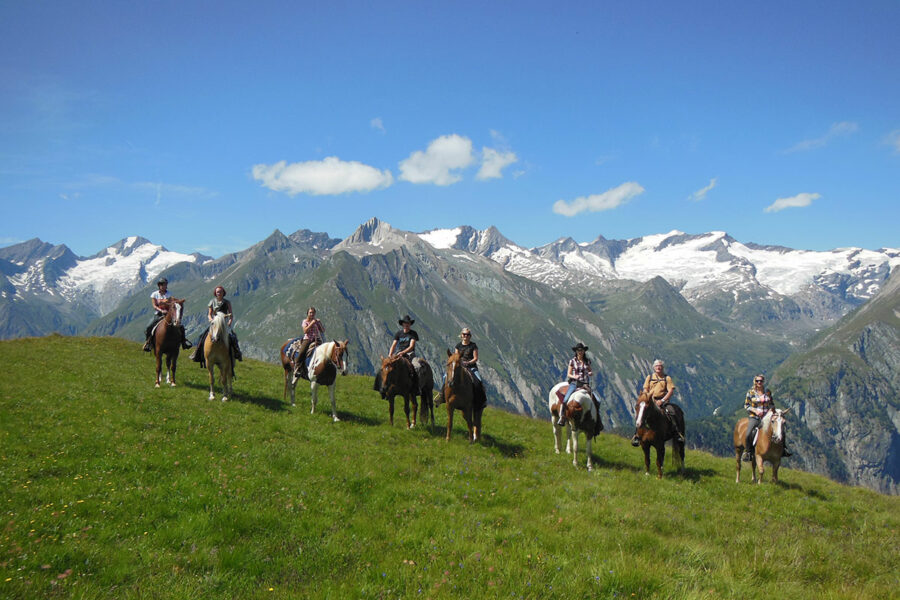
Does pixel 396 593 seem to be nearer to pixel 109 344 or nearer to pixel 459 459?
pixel 459 459

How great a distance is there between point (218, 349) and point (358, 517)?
13.6m

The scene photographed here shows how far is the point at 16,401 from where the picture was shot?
16.8m

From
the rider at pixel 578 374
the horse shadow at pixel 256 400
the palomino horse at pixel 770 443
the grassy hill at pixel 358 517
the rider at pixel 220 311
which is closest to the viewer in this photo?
the grassy hill at pixel 358 517

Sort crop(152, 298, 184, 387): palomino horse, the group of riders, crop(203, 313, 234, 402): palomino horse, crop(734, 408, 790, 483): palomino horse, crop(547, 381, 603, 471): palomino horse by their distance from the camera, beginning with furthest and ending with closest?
1. crop(152, 298, 184, 387): palomino horse
2. crop(203, 313, 234, 402): palomino horse
3. crop(734, 408, 790, 483): palomino horse
4. the group of riders
5. crop(547, 381, 603, 471): palomino horse

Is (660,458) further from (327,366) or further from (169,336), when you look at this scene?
(169,336)

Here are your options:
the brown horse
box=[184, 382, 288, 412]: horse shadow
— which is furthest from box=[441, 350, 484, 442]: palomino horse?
box=[184, 382, 288, 412]: horse shadow

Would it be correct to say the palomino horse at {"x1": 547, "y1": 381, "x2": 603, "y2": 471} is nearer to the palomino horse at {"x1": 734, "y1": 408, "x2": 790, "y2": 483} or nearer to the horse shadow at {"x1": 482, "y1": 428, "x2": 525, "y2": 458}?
the horse shadow at {"x1": 482, "y1": 428, "x2": 525, "y2": 458}

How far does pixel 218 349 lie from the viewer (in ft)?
67.9

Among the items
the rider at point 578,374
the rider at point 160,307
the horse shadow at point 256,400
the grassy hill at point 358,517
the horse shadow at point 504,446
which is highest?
the rider at point 160,307

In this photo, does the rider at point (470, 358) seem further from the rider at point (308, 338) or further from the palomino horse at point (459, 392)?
the rider at point (308, 338)

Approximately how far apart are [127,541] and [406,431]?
12009mm

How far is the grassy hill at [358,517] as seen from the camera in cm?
759

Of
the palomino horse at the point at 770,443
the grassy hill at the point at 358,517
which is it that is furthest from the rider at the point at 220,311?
the palomino horse at the point at 770,443

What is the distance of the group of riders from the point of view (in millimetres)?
19188
